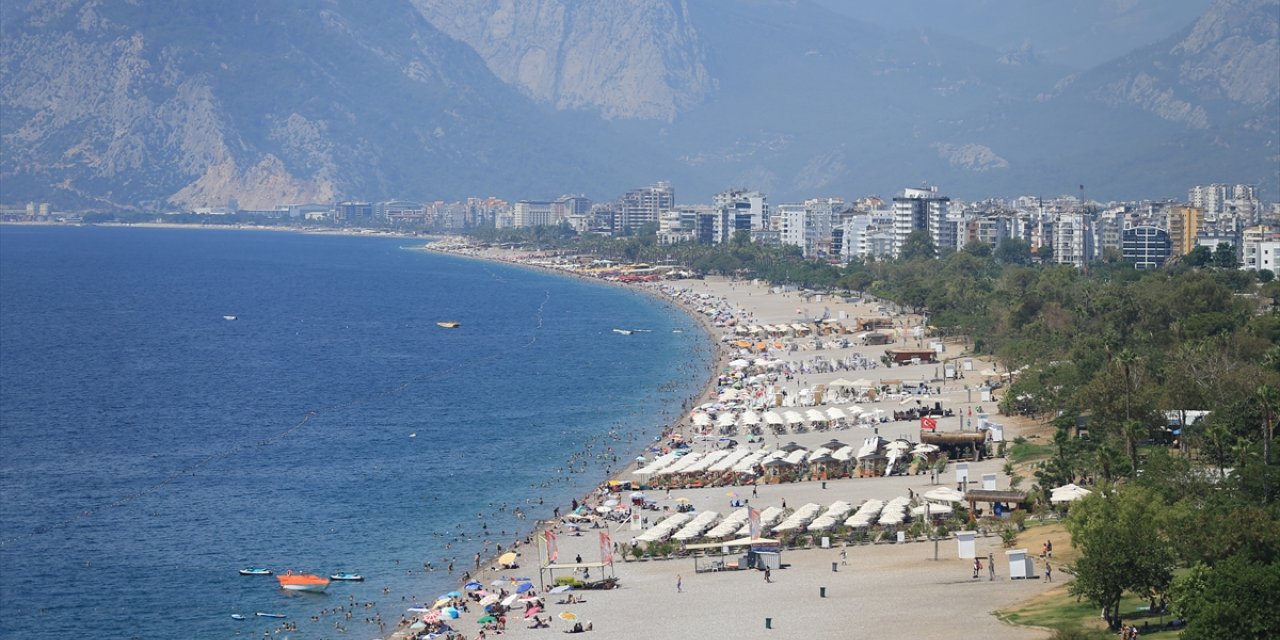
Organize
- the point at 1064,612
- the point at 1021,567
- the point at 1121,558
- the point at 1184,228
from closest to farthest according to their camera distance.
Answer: the point at 1121,558 < the point at 1064,612 < the point at 1021,567 < the point at 1184,228

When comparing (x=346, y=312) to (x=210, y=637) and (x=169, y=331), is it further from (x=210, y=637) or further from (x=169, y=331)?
(x=210, y=637)

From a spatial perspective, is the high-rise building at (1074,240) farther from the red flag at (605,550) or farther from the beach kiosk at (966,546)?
the red flag at (605,550)

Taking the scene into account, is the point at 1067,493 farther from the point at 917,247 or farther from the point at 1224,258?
the point at 917,247

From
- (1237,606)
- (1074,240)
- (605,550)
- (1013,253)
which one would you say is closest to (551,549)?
(605,550)

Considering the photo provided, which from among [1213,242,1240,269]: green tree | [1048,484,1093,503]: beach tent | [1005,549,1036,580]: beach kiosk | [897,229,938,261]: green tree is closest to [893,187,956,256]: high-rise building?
[897,229,938,261]: green tree

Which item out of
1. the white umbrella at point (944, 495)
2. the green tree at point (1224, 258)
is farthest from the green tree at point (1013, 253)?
the white umbrella at point (944, 495)

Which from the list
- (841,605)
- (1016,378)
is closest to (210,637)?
(841,605)
